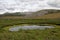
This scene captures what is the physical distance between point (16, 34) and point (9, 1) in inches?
20.5

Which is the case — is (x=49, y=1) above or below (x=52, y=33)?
above

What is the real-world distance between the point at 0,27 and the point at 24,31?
0.18m

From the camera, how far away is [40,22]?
1138mm

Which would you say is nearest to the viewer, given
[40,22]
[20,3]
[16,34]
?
[16,34]

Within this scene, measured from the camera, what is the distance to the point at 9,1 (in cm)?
143

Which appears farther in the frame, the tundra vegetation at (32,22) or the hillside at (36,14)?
the hillside at (36,14)

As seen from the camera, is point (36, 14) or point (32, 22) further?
point (36, 14)

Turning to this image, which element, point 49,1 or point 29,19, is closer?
point 29,19

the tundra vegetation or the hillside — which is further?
the hillside

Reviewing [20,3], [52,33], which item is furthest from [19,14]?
[52,33]

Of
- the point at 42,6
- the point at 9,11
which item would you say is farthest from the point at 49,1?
the point at 9,11

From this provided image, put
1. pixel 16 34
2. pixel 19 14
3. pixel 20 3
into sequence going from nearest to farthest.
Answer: pixel 16 34
pixel 19 14
pixel 20 3

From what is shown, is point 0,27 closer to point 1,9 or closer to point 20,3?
point 1,9

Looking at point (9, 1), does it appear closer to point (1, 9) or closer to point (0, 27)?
point (1, 9)
